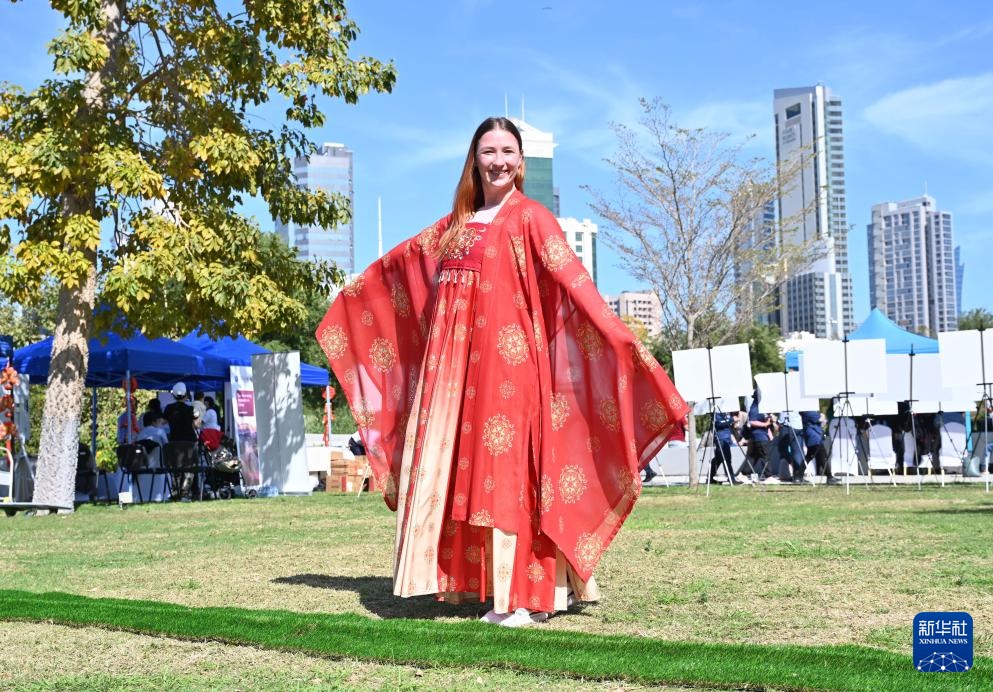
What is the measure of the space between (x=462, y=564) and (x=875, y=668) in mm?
1929

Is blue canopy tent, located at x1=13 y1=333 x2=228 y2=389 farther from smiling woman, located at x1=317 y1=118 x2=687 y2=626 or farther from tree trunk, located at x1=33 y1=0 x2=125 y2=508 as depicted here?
smiling woman, located at x1=317 y1=118 x2=687 y2=626

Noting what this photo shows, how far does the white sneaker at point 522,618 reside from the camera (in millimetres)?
4496

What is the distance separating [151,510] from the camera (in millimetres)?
14211

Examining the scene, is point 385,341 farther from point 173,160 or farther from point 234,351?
point 234,351

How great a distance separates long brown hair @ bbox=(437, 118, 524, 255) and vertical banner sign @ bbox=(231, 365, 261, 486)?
1432 centimetres

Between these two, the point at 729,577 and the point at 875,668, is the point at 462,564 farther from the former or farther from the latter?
the point at 875,668

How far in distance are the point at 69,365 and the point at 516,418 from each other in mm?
10726

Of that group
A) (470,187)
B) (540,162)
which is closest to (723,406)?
(470,187)

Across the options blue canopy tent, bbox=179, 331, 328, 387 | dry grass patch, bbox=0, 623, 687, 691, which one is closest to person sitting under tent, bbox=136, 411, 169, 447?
blue canopy tent, bbox=179, 331, 328, 387

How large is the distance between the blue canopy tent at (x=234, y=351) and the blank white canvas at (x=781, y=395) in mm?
7556

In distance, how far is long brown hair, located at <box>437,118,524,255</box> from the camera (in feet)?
16.4

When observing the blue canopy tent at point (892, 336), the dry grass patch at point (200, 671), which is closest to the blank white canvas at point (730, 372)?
the blue canopy tent at point (892, 336)

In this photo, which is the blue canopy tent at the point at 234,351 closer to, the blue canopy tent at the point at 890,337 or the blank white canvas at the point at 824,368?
the blank white canvas at the point at 824,368

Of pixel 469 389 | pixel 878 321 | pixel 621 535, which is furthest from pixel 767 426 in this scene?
pixel 469 389
